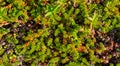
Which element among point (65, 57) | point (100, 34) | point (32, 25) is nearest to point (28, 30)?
point (32, 25)

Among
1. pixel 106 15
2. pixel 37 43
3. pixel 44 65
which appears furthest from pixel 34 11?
pixel 106 15

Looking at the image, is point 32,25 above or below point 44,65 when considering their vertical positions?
above

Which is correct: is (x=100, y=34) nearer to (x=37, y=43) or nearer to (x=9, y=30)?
(x=37, y=43)

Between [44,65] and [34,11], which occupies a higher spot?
[34,11]

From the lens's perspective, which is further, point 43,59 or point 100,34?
point 100,34

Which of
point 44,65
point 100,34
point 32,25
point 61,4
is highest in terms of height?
point 61,4

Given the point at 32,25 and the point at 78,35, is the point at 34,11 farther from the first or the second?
the point at 78,35
